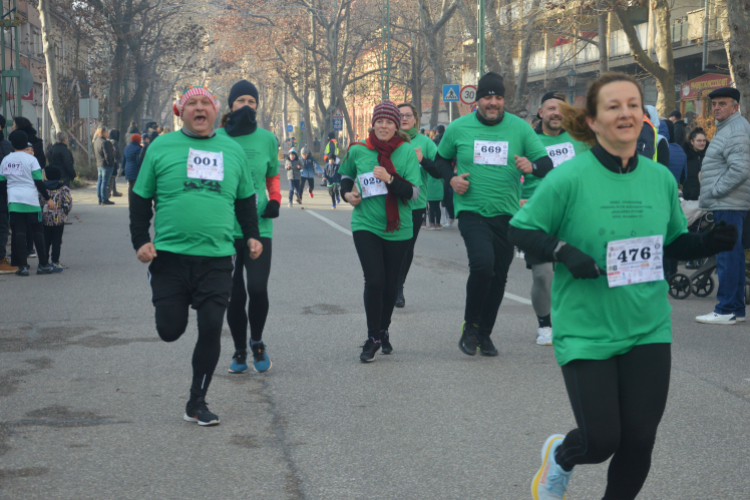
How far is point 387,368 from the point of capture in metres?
6.75

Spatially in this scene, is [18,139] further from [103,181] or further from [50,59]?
[50,59]

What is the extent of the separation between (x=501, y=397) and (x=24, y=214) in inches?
320

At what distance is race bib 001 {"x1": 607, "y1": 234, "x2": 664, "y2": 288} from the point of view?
3.33 m

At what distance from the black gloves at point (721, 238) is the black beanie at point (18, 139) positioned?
9857 millimetres

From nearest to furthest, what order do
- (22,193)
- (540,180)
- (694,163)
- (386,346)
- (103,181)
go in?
(386,346) → (540,180) → (22,193) → (694,163) → (103,181)

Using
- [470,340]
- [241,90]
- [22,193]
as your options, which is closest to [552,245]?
[241,90]

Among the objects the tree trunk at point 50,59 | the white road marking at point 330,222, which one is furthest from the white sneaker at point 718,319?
the tree trunk at point 50,59

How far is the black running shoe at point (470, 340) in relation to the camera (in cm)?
708

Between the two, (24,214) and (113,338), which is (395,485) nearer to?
(113,338)

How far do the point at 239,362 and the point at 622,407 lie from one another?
3.75 m

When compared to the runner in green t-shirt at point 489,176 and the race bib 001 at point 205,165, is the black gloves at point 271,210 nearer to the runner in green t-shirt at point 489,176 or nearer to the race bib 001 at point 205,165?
the race bib 001 at point 205,165

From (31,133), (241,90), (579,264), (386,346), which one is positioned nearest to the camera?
(579,264)

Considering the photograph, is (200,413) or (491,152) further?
(491,152)

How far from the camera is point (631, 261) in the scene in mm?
3342
